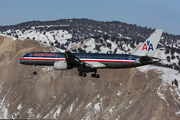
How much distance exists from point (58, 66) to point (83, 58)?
6019 mm

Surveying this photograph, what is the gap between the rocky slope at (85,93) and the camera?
83000 millimetres

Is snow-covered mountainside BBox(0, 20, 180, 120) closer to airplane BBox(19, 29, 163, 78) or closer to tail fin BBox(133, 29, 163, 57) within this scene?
airplane BBox(19, 29, 163, 78)

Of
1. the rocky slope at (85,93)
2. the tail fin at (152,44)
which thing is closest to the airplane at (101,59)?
the tail fin at (152,44)

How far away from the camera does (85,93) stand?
9419 cm

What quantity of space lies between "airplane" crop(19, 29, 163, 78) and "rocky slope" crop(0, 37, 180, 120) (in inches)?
1276

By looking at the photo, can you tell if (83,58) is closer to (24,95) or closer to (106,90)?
(106,90)

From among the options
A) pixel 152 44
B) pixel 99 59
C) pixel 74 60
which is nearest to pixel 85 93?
pixel 99 59

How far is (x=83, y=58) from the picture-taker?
56.0m

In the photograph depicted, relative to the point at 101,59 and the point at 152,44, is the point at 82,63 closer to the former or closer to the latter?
the point at 101,59

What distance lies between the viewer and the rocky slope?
83.0 meters

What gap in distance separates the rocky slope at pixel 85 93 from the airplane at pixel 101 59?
106ft

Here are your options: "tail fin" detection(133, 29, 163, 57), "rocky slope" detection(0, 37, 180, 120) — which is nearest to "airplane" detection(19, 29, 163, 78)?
"tail fin" detection(133, 29, 163, 57)

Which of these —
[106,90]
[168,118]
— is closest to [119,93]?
[106,90]

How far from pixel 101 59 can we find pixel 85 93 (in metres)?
41.8
